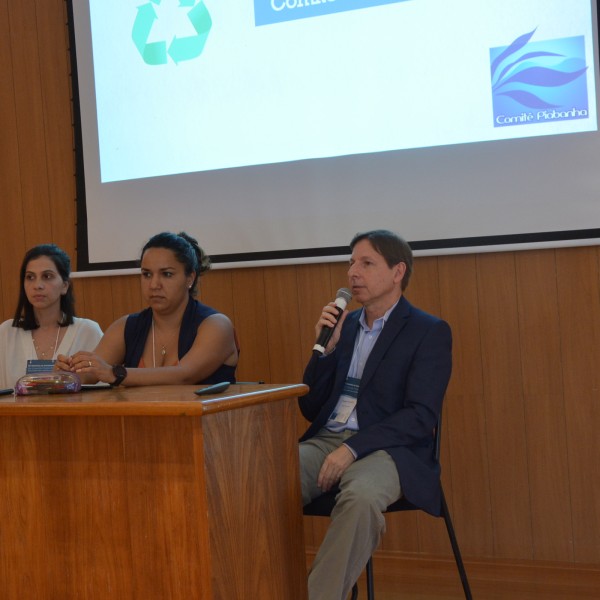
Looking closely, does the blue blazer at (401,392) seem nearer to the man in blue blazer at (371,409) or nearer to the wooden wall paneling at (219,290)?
the man in blue blazer at (371,409)

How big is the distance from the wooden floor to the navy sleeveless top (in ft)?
3.10

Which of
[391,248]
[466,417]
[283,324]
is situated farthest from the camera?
[283,324]

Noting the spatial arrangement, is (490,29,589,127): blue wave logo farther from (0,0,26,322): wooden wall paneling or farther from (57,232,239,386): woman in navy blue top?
(0,0,26,322): wooden wall paneling

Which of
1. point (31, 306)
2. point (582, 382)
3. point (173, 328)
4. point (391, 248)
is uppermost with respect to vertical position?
point (391, 248)

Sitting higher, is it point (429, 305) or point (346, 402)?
point (429, 305)

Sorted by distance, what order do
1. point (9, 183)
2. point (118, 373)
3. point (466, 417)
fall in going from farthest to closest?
1. point (9, 183)
2. point (466, 417)
3. point (118, 373)

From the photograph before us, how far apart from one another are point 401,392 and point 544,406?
791 mm

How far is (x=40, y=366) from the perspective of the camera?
284cm

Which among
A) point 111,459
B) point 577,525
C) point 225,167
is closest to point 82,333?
point 225,167

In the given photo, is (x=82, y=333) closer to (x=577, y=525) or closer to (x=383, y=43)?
(x=383, y=43)

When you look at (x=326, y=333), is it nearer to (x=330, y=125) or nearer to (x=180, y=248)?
(x=180, y=248)

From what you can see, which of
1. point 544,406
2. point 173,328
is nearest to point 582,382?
point 544,406

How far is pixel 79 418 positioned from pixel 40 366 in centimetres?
91

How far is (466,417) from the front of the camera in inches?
126
